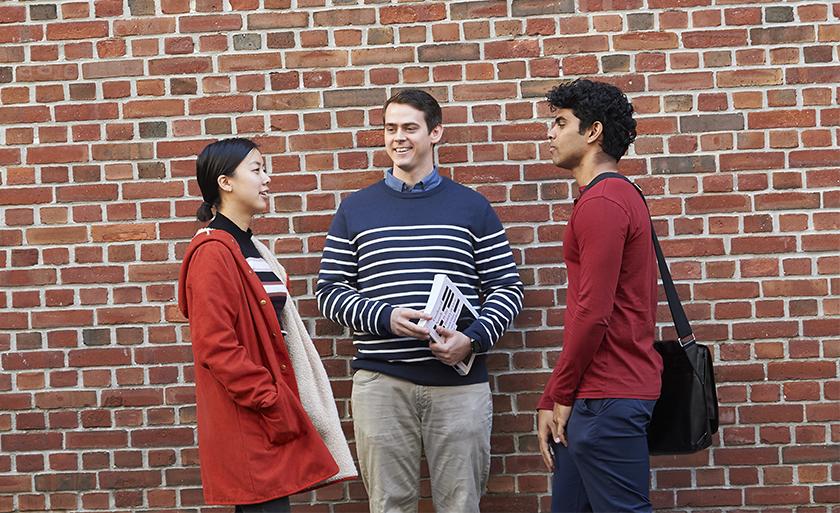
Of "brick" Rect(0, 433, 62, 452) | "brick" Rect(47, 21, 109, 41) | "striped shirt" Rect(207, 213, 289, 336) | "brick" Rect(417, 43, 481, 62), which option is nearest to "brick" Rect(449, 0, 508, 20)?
"brick" Rect(417, 43, 481, 62)

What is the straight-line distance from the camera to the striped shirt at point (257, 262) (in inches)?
151

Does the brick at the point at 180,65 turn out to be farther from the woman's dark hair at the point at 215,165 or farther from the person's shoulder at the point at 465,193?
the person's shoulder at the point at 465,193

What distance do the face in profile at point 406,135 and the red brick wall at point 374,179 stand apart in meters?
0.28

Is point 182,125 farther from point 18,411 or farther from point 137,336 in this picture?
point 18,411

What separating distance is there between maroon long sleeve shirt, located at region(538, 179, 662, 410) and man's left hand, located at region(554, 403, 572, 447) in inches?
1.5

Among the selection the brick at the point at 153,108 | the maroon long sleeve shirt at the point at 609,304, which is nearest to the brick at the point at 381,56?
the brick at the point at 153,108

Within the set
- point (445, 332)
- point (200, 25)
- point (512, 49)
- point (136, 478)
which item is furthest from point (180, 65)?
point (136, 478)

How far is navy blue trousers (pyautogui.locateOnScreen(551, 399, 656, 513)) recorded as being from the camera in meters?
3.55

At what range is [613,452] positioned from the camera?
354cm

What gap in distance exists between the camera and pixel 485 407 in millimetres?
4309

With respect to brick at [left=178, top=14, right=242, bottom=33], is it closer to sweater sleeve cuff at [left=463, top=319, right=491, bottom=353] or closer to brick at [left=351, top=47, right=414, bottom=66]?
brick at [left=351, top=47, right=414, bottom=66]

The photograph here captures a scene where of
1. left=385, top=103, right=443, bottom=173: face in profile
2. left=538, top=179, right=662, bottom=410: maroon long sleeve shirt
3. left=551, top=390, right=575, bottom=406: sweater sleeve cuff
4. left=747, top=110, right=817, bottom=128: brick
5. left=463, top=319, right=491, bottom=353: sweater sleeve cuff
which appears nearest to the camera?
left=538, top=179, right=662, bottom=410: maroon long sleeve shirt

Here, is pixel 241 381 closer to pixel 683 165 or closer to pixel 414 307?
pixel 414 307

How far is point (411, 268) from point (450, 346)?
37 centimetres
